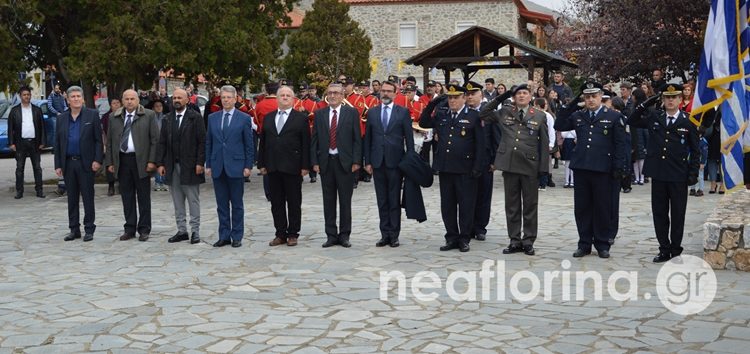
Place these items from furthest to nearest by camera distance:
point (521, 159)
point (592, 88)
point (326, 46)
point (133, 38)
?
point (326, 46) < point (133, 38) < point (521, 159) < point (592, 88)

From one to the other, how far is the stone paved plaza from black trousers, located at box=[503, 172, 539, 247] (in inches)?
11.5

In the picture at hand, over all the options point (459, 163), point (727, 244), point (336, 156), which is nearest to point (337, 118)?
point (336, 156)

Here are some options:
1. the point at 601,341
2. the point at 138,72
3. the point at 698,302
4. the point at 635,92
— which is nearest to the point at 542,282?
the point at 698,302

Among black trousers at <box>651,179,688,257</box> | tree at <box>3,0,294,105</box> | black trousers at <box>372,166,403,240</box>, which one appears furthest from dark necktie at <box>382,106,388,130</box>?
tree at <box>3,0,294,105</box>

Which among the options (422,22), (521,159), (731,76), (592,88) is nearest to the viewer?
(731,76)

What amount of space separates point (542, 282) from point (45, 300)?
4.61 metres

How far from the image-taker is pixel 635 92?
1700 cm

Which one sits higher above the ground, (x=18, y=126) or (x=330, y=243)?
(x=18, y=126)

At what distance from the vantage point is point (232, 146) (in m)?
11.7

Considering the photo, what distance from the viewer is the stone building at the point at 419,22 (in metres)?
58.1

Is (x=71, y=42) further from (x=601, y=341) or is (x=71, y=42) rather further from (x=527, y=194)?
(x=601, y=341)

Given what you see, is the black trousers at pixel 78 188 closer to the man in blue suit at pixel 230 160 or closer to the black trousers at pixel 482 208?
the man in blue suit at pixel 230 160

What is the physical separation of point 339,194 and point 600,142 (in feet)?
10.4

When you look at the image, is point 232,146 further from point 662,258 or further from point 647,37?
point 647,37
